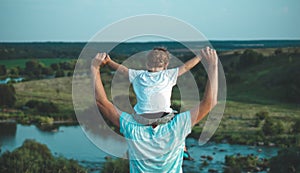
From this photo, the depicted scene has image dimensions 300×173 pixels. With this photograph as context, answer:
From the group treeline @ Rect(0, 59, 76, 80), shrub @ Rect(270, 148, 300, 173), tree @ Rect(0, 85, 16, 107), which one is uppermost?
treeline @ Rect(0, 59, 76, 80)

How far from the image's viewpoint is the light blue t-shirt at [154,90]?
1.15 m

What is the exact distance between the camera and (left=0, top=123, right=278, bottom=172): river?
18.4m

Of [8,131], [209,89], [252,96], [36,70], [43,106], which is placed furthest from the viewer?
[36,70]

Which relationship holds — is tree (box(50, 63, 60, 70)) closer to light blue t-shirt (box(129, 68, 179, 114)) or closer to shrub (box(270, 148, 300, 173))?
shrub (box(270, 148, 300, 173))

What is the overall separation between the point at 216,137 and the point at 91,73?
2189 centimetres

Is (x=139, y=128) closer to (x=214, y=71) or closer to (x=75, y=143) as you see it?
(x=214, y=71)

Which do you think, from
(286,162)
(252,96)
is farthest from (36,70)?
(286,162)

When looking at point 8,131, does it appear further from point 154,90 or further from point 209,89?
point 209,89

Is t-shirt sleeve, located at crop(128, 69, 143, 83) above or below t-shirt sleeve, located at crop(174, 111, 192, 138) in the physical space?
above

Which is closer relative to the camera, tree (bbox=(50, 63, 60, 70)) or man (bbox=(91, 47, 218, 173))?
man (bbox=(91, 47, 218, 173))

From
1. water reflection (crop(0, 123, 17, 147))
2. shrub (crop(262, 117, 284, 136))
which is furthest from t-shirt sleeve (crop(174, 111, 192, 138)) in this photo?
water reflection (crop(0, 123, 17, 147))

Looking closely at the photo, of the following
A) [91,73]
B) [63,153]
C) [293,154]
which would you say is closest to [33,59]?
[63,153]

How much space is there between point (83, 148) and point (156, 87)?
20270 millimetres

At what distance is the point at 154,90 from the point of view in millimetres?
1152
